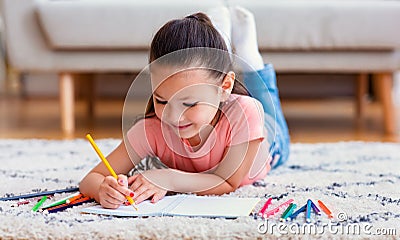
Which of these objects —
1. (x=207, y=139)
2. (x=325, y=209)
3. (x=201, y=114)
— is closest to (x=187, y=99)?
(x=201, y=114)

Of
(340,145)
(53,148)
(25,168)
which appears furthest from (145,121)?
(340,145)

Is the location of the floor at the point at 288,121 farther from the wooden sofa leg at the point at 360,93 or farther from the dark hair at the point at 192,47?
the dark hair at the point at 192,47

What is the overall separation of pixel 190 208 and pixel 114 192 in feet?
0.37

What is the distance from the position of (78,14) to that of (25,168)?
759 mm

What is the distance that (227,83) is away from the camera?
40.4 inches

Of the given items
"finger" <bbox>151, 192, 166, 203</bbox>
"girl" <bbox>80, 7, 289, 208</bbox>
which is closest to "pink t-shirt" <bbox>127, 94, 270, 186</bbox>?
"girl" <bbox>80, 7, 289, 208</bbox>

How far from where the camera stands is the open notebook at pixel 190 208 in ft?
3.01

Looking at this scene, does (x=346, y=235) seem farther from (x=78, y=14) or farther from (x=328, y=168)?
(x=78, y=14)

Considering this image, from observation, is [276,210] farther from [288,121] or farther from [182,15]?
[288,121]

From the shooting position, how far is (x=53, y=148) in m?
1.68

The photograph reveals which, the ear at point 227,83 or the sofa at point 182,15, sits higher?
the ear at point 227,83

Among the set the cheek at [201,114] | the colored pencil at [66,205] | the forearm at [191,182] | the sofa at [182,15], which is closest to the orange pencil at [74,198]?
the colored pencil at [66,205]

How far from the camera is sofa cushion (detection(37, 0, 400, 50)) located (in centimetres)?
198

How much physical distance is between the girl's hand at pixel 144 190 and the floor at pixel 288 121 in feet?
3.39
